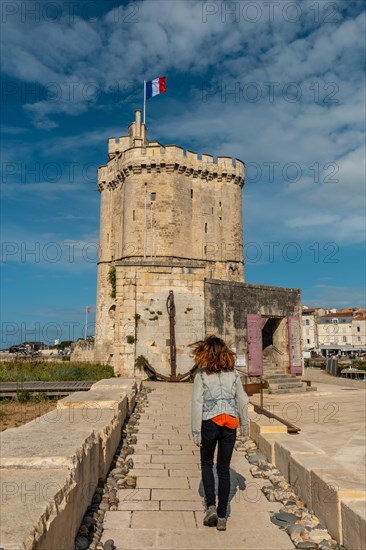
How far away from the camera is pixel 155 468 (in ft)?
17.4

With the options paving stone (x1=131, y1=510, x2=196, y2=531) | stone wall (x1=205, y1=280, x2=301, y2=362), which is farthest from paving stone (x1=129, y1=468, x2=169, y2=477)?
stone wall (x1=205, y1=280, x2=301, y2=362)

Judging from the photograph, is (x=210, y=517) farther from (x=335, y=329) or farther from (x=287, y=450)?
(x=335, y=329)

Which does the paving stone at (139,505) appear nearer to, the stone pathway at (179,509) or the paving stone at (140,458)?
the stone pathway at (179,509)

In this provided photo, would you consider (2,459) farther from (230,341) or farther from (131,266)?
(230,341)

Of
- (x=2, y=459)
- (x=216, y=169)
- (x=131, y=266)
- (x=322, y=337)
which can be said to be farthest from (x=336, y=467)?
(x=322, y=337)

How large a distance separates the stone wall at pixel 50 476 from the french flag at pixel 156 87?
31.8m

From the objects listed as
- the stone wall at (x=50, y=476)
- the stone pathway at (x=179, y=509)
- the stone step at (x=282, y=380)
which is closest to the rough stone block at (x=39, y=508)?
the stone wall at (x=50, y=476)

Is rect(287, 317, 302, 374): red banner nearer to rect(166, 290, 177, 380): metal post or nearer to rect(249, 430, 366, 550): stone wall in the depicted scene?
rect(166, 290, 177, 380): metal post

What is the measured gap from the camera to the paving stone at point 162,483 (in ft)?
15.2

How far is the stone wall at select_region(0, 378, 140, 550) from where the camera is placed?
6.94 feet

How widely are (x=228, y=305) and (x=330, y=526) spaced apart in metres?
13.2

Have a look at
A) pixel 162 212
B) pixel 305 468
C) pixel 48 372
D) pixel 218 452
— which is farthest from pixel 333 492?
pixel 162 212

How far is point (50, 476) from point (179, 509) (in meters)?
1.72

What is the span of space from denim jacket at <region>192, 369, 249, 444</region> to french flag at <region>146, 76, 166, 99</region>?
1266 inches
